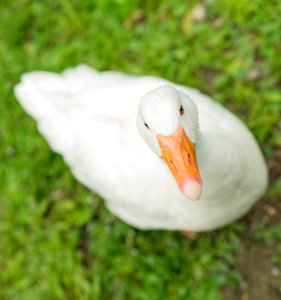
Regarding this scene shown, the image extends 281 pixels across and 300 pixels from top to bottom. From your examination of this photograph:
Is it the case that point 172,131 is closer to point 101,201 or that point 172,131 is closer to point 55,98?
point 55,98

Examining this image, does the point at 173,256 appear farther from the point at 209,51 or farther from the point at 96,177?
the point at 209,51

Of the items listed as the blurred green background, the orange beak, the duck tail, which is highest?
the orange beak

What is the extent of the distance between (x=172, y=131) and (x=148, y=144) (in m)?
0.19

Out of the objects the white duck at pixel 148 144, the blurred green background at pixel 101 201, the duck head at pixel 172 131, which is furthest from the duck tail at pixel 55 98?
the duck head at pixel 172 131

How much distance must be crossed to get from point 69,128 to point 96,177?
0.31 m

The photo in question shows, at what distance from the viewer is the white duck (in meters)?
1.83

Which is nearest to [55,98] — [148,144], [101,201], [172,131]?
[101,201]

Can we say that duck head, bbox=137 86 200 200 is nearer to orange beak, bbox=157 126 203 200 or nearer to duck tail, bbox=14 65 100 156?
orange beak, bbox=157 126 203 200

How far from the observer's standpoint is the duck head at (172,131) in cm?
175

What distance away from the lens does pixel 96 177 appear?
8.70ft

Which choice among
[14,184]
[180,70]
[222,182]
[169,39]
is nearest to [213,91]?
[180,70]

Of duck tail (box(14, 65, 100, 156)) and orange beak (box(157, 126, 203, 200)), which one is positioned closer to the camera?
orange beak (box(157, 126, 203, 200))

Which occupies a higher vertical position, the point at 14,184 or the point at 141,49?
the point at 141,49

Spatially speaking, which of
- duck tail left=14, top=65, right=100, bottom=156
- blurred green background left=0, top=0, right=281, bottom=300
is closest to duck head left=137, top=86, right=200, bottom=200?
duck tail left=14, top=65, right=100, bottom=156
